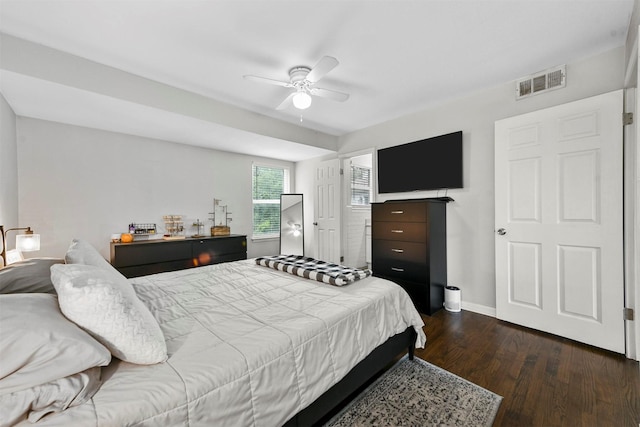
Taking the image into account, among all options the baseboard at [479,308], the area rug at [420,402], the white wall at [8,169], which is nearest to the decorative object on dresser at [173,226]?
the white wall at [8,169]

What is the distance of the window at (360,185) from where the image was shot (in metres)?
5.09

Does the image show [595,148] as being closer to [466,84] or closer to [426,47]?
[466,84]

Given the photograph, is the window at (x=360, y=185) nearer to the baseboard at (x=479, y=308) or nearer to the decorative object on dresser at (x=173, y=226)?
the baseboard at (x=479, y=308)

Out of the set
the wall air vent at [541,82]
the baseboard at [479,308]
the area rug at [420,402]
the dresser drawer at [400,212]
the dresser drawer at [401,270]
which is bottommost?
the area rug at [420,402]

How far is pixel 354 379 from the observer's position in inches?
58.0

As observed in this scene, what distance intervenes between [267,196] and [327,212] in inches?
51.6

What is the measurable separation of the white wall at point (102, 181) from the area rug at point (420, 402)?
3.52 meters

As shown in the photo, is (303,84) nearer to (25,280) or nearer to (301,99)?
(301,99)

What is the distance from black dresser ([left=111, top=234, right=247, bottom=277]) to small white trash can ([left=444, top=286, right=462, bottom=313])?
3028 mm

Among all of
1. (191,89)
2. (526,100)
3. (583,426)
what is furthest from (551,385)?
A: (191,89)

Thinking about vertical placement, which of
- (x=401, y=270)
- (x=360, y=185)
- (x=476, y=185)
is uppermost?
(x=360, y=185)

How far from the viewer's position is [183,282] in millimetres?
2020

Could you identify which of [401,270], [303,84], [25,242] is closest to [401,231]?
[401,270]

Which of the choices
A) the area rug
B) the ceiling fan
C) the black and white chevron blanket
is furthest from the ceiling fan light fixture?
the area rug
